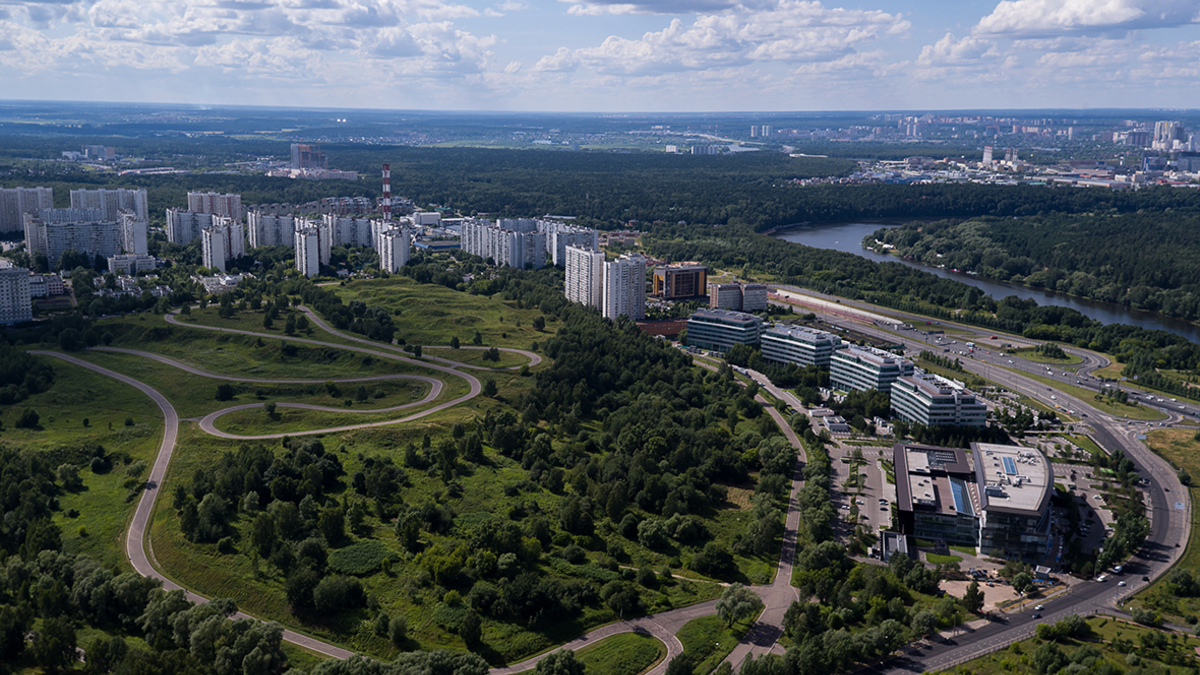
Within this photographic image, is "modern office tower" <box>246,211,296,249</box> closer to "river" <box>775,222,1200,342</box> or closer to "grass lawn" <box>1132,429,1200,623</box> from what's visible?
"river" <box>775,222,1200,342</box>

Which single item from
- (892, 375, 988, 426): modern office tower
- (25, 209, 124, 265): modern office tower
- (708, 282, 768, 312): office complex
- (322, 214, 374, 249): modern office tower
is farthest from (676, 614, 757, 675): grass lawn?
(322, 214, 374, 249): modern office tower

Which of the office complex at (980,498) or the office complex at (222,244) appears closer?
the office complex at (980,498)

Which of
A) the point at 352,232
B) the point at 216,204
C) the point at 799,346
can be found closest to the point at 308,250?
the point at 352,232

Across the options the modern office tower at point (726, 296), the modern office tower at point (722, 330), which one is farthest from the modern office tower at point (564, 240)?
the modern office tower at point (722, 330)

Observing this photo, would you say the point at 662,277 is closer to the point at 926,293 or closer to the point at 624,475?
the point at 926,293

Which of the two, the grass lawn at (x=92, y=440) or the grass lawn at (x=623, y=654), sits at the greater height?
the grass lawn at (x=92, y=440)

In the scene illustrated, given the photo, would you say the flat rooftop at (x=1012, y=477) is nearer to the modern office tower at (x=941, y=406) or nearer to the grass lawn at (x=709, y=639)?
the modern office tower at (x=941, y=406)

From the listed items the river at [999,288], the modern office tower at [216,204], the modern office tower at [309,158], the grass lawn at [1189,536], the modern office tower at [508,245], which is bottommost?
the grass lawn at [1189,536]

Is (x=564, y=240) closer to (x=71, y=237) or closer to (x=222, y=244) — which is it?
(x=222, y=244)
